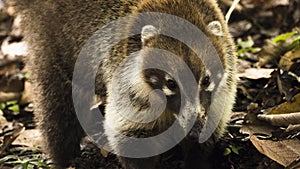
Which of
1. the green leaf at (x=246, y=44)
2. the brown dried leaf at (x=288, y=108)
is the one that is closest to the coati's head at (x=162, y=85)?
the brown dried leaf at (x=288, y=108)

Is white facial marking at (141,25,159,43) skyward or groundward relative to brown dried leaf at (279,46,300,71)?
skyward

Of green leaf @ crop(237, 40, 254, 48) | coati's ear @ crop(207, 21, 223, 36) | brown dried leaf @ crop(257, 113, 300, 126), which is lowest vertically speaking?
green leaf @ crop(237, 40, 254, 48)

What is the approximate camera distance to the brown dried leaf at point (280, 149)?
3.67 meters

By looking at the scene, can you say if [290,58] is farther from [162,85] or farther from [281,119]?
[162,85]

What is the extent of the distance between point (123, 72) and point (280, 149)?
1183 millimetres

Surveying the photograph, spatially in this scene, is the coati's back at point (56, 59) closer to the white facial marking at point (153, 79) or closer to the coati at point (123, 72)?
the coati at point (123, 72)

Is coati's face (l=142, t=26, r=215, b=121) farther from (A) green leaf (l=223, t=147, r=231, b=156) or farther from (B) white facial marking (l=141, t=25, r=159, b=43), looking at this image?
(A) green leaf (l=223, t=147, r=231, b=156)

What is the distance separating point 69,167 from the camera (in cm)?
454

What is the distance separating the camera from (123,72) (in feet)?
13.0

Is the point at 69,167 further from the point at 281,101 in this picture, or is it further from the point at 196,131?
the point at 281,101

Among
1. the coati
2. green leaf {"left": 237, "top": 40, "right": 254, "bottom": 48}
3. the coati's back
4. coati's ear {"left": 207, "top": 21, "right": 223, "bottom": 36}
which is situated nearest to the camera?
the coati

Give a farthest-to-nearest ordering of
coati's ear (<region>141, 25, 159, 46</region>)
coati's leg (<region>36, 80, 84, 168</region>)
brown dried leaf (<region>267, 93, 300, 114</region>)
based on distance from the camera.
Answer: coati's leg (<region>36, 80, 84, 168</region>)
brown dried leaf (<region>267, 93, 300, 114</region>)
coati's ear (<region>141, 25, 159, 46</region>)

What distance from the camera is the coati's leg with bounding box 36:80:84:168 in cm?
456

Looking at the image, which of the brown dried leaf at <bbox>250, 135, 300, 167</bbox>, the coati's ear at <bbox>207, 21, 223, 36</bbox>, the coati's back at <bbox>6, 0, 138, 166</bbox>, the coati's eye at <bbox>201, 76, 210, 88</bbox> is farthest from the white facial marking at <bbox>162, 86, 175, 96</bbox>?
the coati's back at <bbox>6, 0, 138, 166</bbox>
